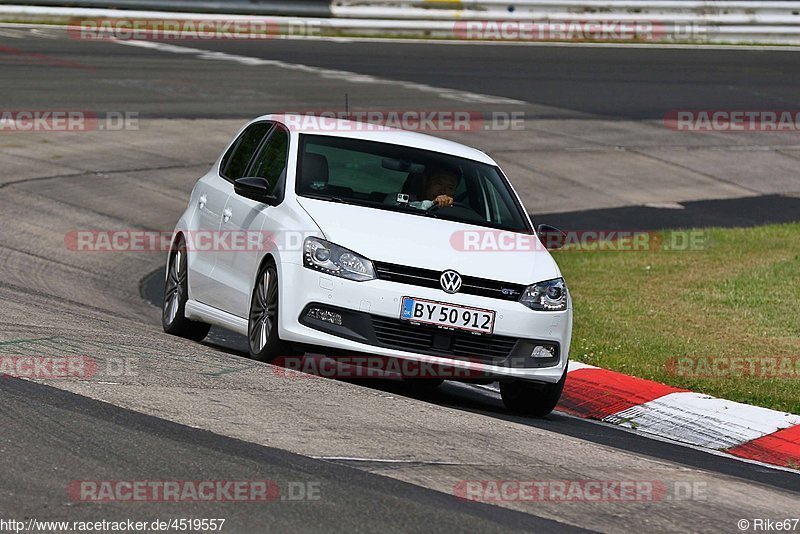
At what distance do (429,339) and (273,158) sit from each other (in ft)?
6.71

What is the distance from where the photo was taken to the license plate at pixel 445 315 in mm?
8391

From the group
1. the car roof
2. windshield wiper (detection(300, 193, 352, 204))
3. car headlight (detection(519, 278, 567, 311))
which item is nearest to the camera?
car headlight (detection(519, 278, 567, 311))

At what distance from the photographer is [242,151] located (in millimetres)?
10445

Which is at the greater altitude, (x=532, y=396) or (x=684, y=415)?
(x=532, y=396)

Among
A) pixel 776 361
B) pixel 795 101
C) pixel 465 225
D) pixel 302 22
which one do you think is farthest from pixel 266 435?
pixel 302 22

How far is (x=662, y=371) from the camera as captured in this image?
10.6m

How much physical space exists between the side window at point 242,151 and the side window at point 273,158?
0.58 ft

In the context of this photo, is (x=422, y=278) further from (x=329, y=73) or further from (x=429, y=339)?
(x=329, y=73)

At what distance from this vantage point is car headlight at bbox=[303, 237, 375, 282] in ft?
27.6
